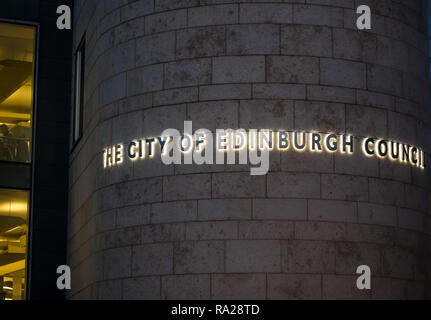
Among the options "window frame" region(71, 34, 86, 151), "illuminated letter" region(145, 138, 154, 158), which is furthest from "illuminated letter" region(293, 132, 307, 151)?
"window frame" region(71, 34, 86, 151)

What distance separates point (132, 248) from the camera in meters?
18.6

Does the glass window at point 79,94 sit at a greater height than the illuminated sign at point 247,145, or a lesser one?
greater

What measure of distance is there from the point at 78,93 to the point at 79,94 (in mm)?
93

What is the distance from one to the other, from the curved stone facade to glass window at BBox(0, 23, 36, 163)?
5365 millimetres

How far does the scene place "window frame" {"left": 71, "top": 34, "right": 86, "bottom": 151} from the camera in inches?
945

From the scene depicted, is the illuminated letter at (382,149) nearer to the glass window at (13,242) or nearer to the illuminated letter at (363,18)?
the illuminated letter at (363,18)

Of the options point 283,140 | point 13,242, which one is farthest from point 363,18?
point 13,242

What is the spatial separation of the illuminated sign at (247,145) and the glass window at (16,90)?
6.82 meters

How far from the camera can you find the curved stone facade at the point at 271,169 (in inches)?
694

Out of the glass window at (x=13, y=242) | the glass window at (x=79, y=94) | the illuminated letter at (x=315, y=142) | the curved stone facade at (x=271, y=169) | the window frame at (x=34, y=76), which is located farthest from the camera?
the window frame at (x=34, y=76)

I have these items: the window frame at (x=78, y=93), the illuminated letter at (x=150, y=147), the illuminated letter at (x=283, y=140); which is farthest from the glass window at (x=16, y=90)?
the illuminated letter at (x=283, y=140)

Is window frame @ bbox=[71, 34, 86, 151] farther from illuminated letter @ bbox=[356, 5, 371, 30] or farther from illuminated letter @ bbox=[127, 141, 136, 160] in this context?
illuminated letter @ bbox=[356, 5, 371, 30]

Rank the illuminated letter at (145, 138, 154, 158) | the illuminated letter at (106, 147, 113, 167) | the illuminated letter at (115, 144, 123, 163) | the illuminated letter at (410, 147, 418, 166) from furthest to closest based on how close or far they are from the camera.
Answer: the illuminated letter at (106, 147, 113, 167), the illuminated letter at (115, 144, 123, 163), the illuminated letter at (410, 147, 418, 166), the illuminated letter at (145, 138, 154, 158)

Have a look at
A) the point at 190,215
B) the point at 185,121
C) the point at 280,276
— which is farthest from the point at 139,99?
the point at 280,276
